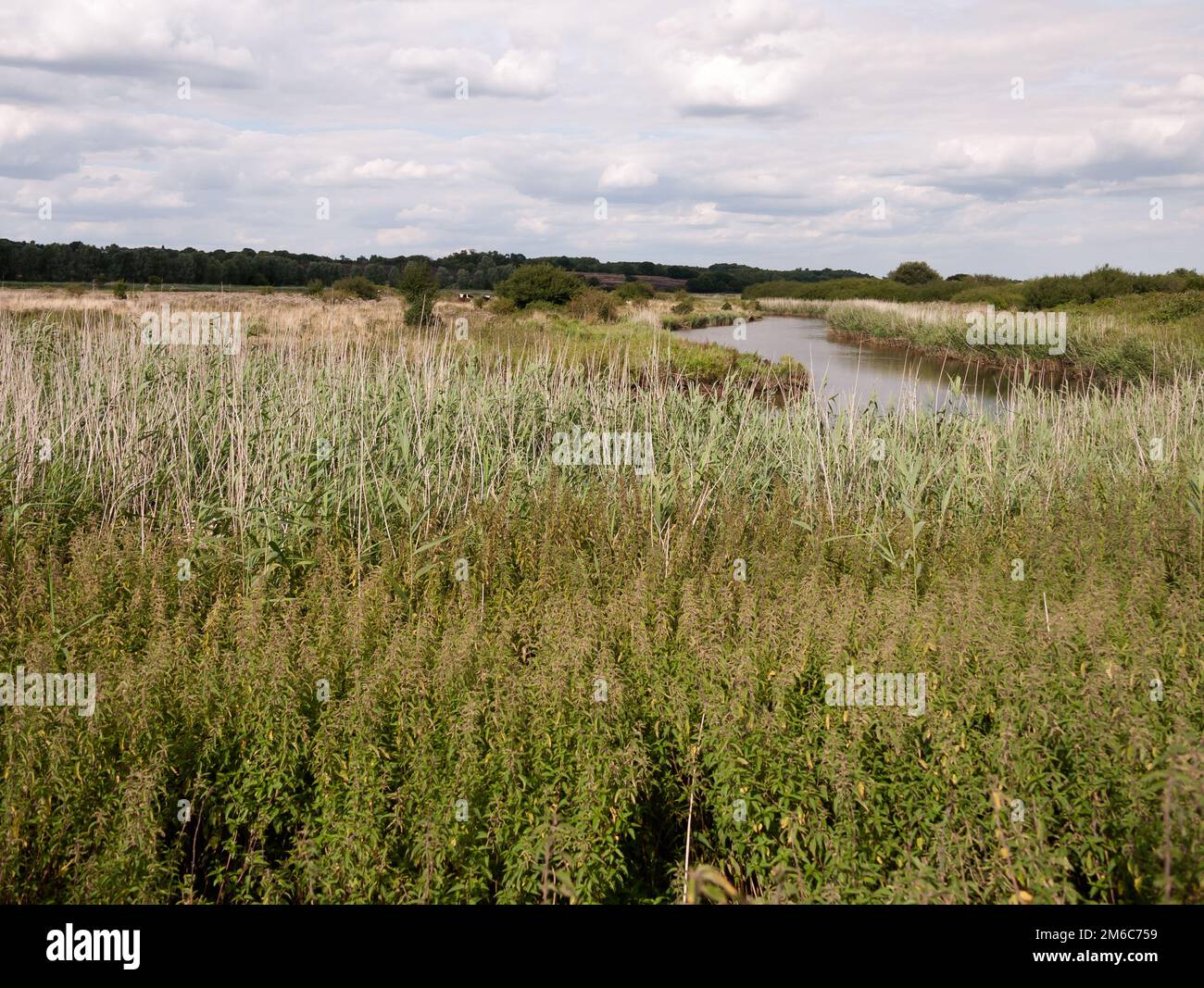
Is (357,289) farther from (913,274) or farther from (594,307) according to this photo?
(913,274)

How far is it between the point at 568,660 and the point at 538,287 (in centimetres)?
2783

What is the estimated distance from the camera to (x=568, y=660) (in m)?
3.86

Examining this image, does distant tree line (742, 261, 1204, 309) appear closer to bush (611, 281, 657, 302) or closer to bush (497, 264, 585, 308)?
bush (611, 281, 657, 302)

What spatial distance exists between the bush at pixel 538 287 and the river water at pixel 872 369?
13.9 feet

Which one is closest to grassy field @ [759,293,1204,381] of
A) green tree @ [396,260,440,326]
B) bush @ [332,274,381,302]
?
green tree @ [396,260,440,326]

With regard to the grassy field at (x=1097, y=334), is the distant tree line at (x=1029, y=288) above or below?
above

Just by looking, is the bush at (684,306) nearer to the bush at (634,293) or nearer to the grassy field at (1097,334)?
the bush at (634,293)

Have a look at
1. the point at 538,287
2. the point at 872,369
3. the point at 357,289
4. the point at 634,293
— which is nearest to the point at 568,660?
the point at 872,369

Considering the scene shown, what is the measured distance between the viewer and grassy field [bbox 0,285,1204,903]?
304 centimetres

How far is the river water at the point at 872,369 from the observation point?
32.8 feet

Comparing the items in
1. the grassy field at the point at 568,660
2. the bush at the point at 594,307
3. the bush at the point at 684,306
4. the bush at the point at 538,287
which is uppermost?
the bush at the point at 684,306

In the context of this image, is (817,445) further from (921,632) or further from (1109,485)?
(921,632)

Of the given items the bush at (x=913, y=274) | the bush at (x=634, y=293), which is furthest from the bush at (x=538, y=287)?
the bush at (x=913, y=274)
